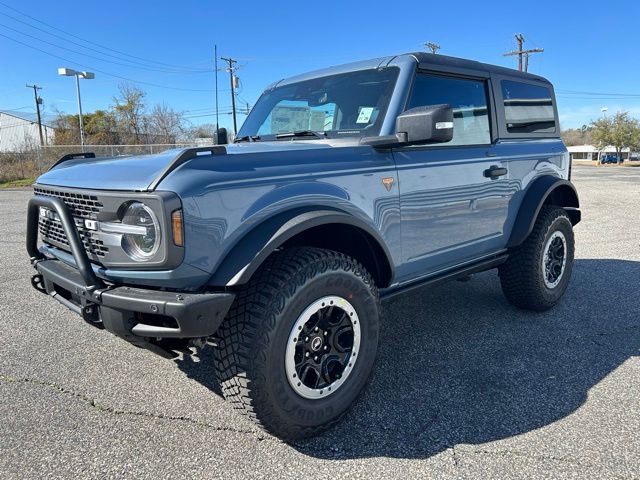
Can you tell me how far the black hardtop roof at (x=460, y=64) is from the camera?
319cm

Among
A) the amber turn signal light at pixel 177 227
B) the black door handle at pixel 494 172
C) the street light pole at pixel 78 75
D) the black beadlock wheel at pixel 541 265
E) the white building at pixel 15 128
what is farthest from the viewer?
the white building at pixel 15 128

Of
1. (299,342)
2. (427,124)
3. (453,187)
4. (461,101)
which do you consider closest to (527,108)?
(461,101)

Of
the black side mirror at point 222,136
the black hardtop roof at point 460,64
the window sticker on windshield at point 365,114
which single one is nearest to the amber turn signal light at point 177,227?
the window sticker on windshield at point 365,114

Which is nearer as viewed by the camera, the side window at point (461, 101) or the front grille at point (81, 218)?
the front grille at point (81, 218)

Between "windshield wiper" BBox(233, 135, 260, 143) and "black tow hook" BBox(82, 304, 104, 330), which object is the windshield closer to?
"windshield wiper" BBox(233, 135, 260, 143)

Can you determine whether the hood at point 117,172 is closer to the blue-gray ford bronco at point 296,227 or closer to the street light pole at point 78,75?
the blue-gray ford bronco at point 296,227

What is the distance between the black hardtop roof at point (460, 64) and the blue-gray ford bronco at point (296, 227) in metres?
0.02

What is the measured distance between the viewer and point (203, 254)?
2.11 m

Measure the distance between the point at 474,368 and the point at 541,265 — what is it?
1384 millimetres

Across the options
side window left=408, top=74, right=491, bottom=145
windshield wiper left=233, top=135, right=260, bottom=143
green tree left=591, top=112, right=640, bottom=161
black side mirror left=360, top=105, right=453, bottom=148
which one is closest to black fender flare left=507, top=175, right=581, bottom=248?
side window left=408, top=74, right=491, bottom=145

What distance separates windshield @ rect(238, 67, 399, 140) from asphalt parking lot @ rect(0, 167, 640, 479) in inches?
64.0

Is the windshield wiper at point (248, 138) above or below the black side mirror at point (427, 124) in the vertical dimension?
below

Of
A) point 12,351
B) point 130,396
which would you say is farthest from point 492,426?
point 12,351

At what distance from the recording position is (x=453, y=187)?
3.28 m
